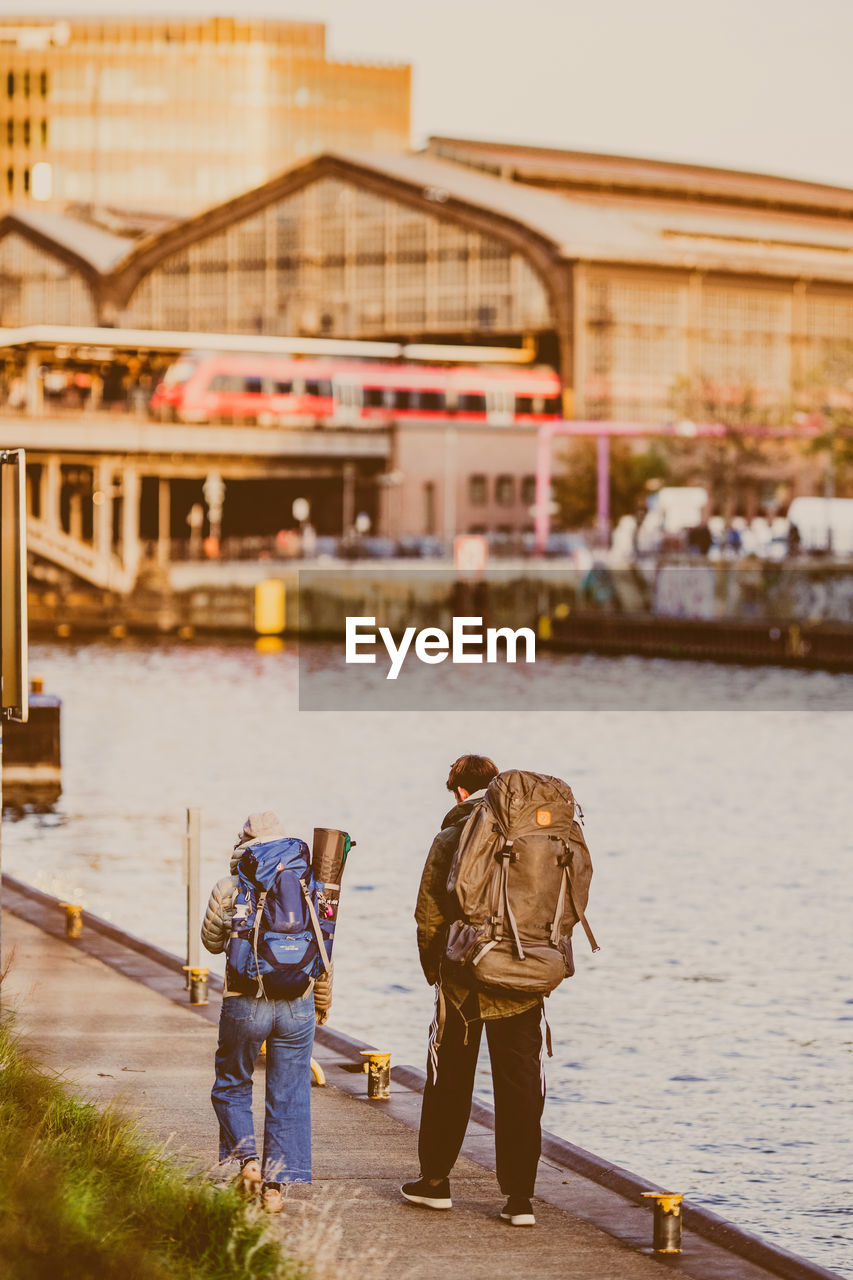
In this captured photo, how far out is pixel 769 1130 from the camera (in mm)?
15195

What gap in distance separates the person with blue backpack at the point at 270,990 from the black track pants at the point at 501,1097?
56cm

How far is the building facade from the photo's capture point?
187500 millimetres

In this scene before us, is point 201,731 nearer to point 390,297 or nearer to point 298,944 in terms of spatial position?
point 298,944

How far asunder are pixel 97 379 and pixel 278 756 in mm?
69836

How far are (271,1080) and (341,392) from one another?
106117mm

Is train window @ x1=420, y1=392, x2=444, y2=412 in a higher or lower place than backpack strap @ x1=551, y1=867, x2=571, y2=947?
higher

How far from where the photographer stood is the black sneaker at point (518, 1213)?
31.8ft

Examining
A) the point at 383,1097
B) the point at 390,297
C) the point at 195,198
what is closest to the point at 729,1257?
the point at 383,1097

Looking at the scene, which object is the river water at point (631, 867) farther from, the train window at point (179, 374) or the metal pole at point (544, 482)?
the metal pole at point (544, 482)

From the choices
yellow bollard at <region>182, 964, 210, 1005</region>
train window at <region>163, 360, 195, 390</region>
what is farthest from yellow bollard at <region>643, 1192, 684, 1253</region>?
train window at <region>163, 360, 195, 390</region>

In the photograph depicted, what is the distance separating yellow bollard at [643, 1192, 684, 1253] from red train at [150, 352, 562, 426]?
317 ft

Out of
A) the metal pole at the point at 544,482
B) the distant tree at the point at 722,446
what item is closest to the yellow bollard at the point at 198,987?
the metal pole at the point at 544,482

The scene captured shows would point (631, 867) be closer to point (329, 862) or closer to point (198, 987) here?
point (198, 987)

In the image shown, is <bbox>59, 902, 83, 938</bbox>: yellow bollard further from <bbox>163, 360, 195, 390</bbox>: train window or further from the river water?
<bbox>163, 360, 195, 390</bbox>: train window
